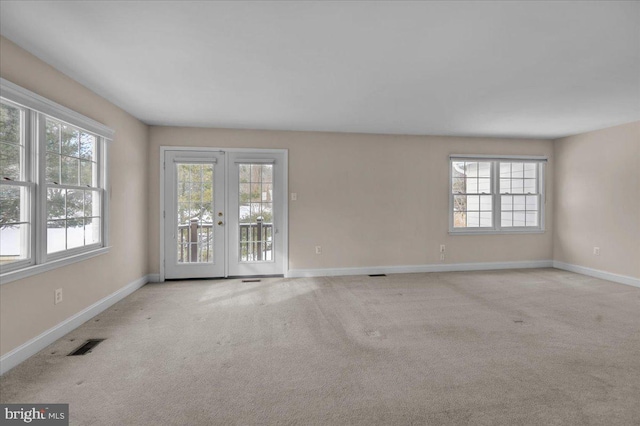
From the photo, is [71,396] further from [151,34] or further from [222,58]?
[222,58]

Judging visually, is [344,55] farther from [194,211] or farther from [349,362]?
[194,211]

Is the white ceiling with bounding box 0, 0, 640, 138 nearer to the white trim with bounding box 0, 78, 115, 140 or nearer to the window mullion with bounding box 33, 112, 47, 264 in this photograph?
the white trim with bounding box 0, 78, 115, 140

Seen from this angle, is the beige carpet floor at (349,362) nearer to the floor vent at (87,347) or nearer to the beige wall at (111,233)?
the floor vent at (87,347)

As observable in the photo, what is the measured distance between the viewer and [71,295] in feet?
10.2

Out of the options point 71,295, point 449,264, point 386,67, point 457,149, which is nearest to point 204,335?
point 71,295

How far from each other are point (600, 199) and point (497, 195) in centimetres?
148

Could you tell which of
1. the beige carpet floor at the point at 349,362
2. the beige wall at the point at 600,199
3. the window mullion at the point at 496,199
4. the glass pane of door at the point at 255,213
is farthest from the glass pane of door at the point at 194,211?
the beige wall at the point at 600,199

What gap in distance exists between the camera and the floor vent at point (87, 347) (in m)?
2.64

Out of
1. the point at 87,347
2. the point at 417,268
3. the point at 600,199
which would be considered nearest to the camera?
the point at 87,347

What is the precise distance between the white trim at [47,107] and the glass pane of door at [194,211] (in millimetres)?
1488

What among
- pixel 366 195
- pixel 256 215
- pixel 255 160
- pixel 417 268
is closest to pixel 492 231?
pixel 417 268

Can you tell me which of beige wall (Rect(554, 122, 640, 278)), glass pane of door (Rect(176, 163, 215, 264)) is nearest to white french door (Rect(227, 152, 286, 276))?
glass pane of door (Rect(176, 163, 215, 264))

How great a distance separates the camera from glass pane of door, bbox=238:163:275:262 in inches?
205

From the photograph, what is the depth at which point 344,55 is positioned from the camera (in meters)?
2.63
